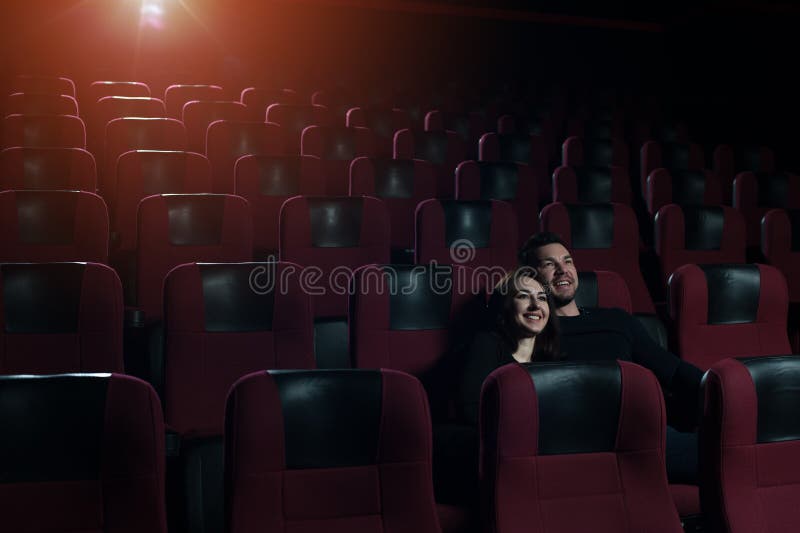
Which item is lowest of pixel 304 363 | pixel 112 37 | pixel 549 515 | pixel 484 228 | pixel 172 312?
pixel 549 515

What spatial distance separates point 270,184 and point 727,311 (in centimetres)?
174

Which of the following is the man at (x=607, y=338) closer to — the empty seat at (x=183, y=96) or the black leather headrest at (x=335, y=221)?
the black leather headrest at (x=335, y=221)

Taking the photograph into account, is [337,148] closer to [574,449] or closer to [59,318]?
[59,318]

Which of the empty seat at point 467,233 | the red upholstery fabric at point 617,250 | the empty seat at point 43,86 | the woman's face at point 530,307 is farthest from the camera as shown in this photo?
the empty seat at point 43,86

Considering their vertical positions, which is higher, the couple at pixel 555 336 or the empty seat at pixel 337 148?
the empty seat at pixel 337 148

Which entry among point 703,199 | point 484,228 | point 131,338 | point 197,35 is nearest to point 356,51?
point 197,35

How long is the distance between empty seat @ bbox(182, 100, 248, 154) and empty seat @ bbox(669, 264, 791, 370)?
282cm

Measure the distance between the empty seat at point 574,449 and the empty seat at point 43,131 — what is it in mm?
3091

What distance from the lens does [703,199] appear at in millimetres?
3812

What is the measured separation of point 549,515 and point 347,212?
1510mm

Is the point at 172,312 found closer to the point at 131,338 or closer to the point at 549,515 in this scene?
the point at 131,338

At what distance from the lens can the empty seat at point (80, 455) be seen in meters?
1.12

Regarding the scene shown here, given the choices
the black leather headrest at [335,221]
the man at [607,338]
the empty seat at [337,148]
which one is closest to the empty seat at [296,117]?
the empty seat at [337,148]

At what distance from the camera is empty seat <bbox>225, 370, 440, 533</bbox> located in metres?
1.19
